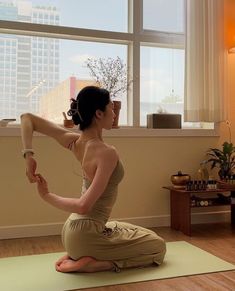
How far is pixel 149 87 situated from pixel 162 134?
1.67ft

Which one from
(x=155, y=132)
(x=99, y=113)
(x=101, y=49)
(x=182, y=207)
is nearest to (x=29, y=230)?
(x=182, y=207)

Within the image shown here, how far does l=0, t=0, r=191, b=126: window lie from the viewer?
3469 millimetres

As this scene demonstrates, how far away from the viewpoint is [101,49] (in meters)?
3.69

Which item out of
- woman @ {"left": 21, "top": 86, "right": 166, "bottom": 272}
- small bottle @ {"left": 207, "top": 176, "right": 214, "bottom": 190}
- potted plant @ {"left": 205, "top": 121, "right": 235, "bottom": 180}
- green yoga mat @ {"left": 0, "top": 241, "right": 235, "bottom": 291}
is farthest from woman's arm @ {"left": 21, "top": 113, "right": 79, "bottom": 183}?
potted plant @ {"left": 205, "top": 121, "right": 235, "bottom": 180}

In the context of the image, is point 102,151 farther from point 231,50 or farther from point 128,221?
point 231,50

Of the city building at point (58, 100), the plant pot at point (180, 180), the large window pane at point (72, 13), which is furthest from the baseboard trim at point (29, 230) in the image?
Answer: the large window pane at point (72, 13)

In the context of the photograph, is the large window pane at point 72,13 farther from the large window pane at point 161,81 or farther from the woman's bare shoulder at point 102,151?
the woman's bare shoulder at point 102,151

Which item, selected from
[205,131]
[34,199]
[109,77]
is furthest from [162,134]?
[34,199]

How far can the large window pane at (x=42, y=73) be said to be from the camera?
342 cm

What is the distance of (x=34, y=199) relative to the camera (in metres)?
3.28

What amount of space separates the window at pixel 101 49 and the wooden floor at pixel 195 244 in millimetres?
1135

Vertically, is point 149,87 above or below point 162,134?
above

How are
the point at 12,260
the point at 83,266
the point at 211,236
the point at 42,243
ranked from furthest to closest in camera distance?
the point at 211,236 → the point at 42,243 → the point at 12,260 → the point at 83,266

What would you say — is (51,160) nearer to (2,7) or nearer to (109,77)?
(109,77)
